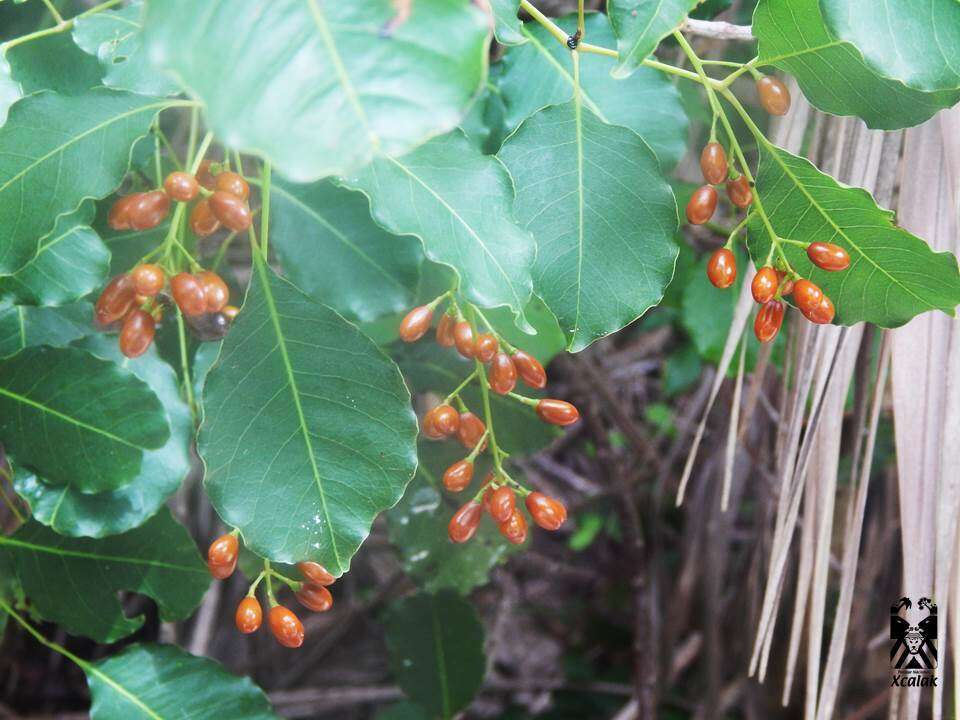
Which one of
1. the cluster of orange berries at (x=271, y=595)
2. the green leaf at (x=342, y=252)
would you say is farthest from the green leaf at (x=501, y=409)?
the cluster of orange berries at (x=271, y=595)

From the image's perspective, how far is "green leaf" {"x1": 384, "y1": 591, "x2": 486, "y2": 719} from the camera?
1614 millimetres

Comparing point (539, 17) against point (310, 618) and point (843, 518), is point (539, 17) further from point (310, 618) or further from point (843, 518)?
point (310, 618)

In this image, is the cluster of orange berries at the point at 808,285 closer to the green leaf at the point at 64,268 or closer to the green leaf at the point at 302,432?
the green leaf at the point at 302,432

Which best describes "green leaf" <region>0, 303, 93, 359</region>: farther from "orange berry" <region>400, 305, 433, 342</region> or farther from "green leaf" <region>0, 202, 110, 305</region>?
"orange berry" <region>400, 305, 433, 342</region>

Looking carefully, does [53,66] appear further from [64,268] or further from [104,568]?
[104,568]

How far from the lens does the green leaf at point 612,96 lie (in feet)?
3.07

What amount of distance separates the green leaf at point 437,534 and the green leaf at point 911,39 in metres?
0.69

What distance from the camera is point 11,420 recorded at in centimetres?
89

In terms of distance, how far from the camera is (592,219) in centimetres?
79

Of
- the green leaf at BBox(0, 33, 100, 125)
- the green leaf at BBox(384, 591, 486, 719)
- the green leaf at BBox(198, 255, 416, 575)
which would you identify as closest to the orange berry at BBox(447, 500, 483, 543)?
the green leaf at BBox(198, 255, 416, 575)

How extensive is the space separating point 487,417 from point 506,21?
0.35 meters

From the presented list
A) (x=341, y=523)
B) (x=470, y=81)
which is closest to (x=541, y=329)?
(x=341, y=523)

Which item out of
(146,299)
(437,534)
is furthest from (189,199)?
(437,534)

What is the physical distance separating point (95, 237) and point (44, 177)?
119 mm
